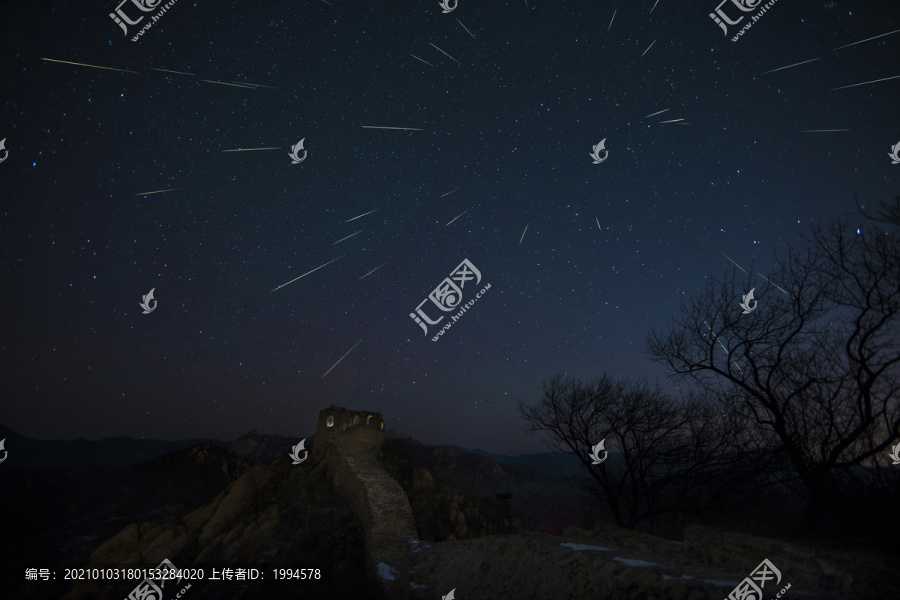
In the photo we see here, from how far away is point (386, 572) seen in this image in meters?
14.1

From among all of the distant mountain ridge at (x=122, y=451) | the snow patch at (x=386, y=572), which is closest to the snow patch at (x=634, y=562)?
the snow patch at (x=386, y=572)

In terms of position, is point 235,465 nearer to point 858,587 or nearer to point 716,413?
point 716,413

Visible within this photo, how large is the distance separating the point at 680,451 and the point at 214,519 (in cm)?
2763

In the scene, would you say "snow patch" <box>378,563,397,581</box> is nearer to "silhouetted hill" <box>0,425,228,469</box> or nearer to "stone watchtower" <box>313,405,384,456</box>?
"stone watchtower" <box>313,405,384,456</box>

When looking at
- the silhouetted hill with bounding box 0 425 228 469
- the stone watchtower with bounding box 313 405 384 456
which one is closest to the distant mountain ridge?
the silhouetted hill with bounding box 0 425 228 469

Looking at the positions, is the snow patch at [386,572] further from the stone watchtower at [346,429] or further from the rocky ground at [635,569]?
the stone watchtower at [346,429]

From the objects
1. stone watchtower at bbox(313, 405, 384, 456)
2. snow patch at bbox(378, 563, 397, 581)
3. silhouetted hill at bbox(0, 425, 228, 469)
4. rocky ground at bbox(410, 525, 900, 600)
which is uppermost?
silhouetted hill at bbox(0, 425, 228, 469)

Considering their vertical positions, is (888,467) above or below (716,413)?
below

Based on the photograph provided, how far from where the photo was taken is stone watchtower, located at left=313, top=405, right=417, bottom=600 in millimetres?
14383

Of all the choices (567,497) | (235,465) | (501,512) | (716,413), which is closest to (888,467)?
(716,413)

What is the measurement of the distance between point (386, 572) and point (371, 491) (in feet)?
21.2

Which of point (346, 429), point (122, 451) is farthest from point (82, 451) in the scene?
point (346, 429)

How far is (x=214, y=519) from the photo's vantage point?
24812 mm

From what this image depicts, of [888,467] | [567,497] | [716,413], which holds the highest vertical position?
[716,413]
